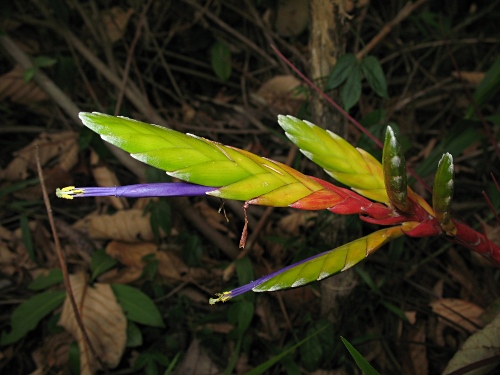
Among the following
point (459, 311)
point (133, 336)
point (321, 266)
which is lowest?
point (133, 336)

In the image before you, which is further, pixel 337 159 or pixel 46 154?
pixel 46 154

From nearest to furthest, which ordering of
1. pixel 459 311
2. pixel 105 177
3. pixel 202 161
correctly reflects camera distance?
pixel 202 161
pixel 459 311
pixel 105 177

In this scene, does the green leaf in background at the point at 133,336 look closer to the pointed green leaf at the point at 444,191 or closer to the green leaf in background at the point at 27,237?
the green leaf in background at the point at 27,237

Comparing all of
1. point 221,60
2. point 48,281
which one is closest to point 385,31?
point 221,60

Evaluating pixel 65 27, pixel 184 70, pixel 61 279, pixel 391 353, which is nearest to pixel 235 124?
pixel 184 70

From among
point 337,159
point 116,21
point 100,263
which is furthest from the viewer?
point 116,21

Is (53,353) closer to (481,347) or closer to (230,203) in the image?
(230,203)

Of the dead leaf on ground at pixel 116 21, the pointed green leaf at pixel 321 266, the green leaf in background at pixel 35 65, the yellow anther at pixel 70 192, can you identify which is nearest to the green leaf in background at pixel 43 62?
the green leaf in background at pixel 35 65
